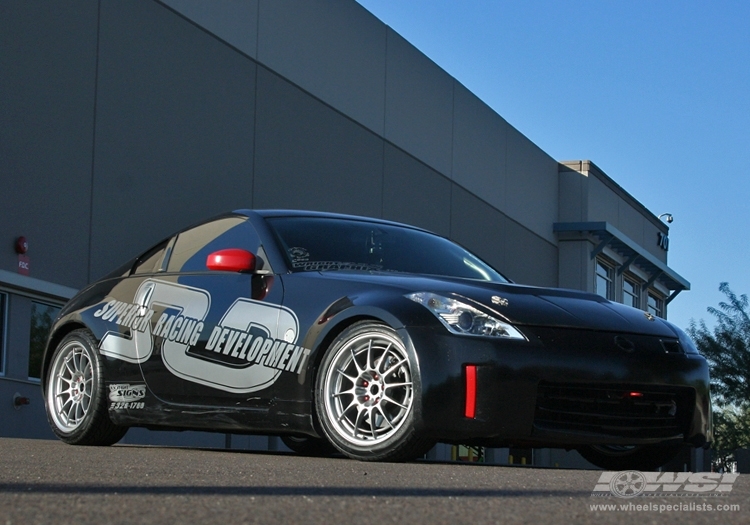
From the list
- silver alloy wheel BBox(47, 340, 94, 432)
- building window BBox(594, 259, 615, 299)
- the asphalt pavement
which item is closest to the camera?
the asphalt pavement

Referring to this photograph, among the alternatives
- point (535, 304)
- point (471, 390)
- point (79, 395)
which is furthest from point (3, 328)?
point (471, 390)

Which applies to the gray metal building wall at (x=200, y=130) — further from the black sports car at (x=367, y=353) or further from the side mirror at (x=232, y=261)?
the side mirror at (x=232, y=261)

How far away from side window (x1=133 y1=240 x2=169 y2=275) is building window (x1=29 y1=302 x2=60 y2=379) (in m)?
8.31

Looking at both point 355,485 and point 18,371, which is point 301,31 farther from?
point 355,485

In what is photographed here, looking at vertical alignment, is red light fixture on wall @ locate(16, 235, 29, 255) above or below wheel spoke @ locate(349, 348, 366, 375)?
above

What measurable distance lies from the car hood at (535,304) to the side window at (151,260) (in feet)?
5.16

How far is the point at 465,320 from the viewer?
577cm

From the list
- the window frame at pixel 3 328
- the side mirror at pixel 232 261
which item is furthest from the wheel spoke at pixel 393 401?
Answer: the window frame at pixel 3 328

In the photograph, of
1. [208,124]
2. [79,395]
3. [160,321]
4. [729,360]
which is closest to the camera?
[160,321]

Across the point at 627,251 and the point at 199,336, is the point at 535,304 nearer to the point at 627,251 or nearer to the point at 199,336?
the point at 199,336

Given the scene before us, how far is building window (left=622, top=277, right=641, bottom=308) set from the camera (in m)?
41.4

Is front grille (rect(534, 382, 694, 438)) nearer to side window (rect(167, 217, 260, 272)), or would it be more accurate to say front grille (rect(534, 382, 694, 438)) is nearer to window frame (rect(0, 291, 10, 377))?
side window (rect(167, 217, 260, 272))

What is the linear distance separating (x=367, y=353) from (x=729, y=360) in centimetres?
3447

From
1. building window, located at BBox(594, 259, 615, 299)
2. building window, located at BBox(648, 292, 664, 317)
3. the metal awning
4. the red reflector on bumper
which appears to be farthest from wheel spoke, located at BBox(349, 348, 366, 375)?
building window, located at BBox(648, 292, 664, 317)
